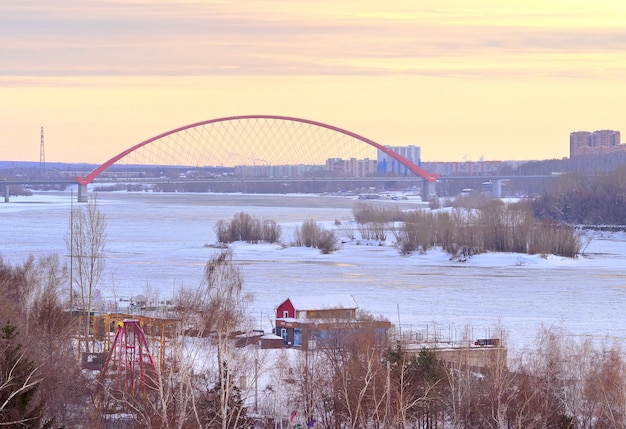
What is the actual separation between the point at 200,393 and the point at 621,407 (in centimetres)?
293

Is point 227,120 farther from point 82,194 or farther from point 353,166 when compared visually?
point 353,166

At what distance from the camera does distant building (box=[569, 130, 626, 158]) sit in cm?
8162

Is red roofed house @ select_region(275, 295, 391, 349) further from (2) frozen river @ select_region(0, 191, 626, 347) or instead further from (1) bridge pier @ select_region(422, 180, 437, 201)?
(1) bridge pier @ select_region(422, 180, 437, 201)

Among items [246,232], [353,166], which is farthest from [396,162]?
[246,232]

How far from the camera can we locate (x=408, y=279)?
18.8m

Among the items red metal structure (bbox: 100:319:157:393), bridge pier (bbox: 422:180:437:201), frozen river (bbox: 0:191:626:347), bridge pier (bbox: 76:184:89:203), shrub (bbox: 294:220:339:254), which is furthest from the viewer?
bridge pier (bbox: 422:180:437:201)

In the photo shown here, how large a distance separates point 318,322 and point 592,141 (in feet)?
251

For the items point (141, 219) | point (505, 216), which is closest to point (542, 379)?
point (505, 216)

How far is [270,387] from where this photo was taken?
28.5 ft

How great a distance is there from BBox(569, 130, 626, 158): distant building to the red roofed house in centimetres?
7068

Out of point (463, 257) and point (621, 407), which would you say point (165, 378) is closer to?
point (621, 407)

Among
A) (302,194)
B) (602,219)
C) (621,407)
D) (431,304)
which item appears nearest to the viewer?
(621,407)

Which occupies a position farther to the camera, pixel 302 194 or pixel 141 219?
pixel 302 194

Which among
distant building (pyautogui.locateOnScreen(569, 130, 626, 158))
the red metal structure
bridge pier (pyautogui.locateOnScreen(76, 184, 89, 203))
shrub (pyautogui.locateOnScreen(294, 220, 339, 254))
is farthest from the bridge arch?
the red metal structure
